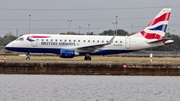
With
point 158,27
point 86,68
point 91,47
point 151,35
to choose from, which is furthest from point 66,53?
point 86,68

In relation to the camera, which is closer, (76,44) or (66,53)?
(66,53)

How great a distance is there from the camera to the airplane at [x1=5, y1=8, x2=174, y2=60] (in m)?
81.1

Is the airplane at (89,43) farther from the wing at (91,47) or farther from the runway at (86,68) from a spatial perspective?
the runway at (86,68)

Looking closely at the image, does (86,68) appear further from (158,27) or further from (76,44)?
(158,27)

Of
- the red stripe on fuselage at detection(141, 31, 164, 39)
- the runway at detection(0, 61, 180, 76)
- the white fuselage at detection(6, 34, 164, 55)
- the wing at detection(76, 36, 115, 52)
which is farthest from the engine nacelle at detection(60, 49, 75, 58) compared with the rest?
the runway at detection(0, 61, 180, 76)

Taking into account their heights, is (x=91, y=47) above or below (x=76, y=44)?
below

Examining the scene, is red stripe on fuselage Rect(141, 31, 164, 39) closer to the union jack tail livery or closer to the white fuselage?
the union jack tail livery

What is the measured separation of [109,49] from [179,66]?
63.6ft

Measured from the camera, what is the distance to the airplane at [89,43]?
266ft

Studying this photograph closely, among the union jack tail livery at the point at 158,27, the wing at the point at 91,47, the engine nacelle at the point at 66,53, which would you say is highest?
the union jack tail livery at the point at 158,27

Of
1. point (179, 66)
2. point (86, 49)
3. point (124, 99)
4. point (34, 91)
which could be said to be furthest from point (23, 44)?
point (124, 99)

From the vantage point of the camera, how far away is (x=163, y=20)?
85.6 m

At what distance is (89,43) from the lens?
3278 inches

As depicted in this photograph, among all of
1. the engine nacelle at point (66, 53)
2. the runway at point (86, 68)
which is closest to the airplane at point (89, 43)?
the engine nacelle at point (66, 53)
